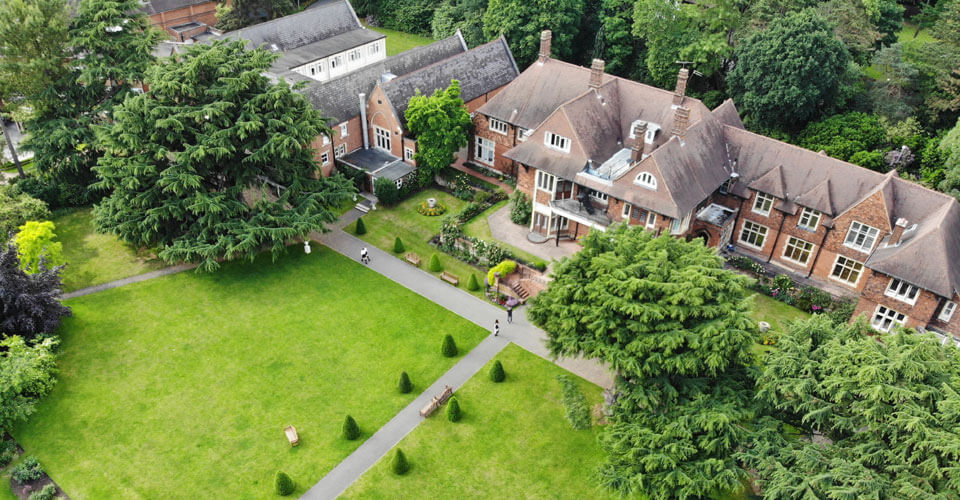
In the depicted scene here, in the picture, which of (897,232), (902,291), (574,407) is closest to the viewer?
(574,407)

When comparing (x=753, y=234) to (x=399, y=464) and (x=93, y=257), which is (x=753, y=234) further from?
(x=93, y=257)

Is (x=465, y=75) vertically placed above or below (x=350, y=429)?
above

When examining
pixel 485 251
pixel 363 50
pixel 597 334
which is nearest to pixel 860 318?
pixel 597 334

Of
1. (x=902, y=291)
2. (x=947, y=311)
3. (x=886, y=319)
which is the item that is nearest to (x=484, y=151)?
(x=886, y=319)

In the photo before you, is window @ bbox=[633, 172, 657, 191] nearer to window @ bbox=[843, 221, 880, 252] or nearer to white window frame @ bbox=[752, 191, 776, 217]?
white window frame @ bbox=[752, 191, 776, 217]

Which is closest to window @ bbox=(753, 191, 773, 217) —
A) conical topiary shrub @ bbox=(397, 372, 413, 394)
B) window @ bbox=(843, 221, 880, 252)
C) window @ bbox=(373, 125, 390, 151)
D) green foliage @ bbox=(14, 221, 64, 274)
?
window @ bbox=(843, 221, 880, 252)
